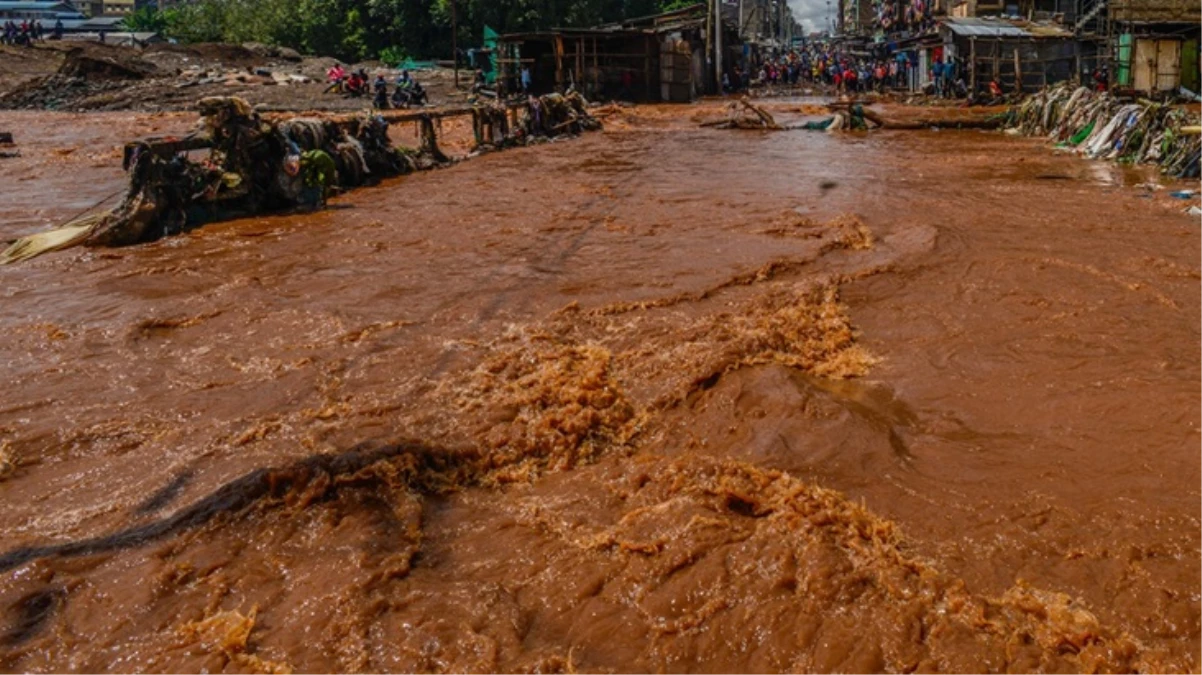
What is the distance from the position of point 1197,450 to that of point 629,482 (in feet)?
10.5

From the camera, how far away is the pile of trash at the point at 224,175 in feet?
36.5

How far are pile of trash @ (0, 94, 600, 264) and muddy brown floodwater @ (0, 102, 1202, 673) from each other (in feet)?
2.22

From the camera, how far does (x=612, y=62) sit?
1405 inches

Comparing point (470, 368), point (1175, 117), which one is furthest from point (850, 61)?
point (470, 368)

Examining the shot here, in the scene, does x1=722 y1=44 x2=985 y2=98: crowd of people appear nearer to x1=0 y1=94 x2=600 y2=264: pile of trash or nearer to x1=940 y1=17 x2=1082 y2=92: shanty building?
x1=940 y1=17 x2=1082 y2=92: shanty building

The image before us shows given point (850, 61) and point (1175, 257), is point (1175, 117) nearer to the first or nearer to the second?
point (1175, 257)

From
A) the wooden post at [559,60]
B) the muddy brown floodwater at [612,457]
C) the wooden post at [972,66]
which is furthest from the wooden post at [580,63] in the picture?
Result: the muddy brown floodwater at [612,457]

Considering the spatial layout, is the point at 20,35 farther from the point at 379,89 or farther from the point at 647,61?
the point at 647,61

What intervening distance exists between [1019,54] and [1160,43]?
457 centimetres

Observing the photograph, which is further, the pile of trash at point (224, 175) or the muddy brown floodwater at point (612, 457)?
the pile of trash at point (224, 175)

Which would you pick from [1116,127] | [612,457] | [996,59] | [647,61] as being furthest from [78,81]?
[612,457]

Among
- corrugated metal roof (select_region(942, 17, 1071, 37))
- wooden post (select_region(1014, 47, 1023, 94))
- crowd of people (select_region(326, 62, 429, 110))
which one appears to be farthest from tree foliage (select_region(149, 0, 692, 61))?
wooden post (select_region(1014, 47, 1023, 94))

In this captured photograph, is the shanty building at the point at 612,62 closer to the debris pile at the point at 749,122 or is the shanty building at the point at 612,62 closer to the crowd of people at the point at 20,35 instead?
the debris pile at the point at 749,122

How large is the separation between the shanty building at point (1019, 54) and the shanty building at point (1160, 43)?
3027 millimetres
